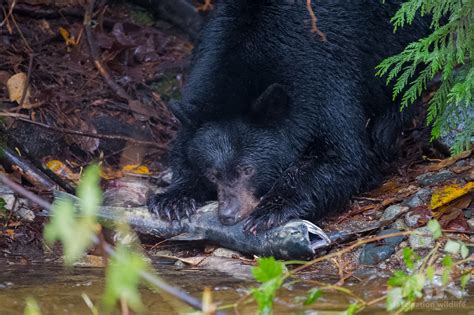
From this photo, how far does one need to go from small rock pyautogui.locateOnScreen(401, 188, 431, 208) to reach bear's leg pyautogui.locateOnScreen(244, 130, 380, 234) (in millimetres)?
513

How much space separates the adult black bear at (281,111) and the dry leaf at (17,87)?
1.52 meters

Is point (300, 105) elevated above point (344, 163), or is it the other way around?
point (300, 105)

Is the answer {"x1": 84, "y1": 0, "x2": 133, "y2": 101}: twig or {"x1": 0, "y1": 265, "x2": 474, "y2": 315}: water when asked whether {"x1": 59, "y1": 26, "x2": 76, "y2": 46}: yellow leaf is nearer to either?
{"x1": 84, "y1": 0, "x2": 133, "y2": 101}: twig

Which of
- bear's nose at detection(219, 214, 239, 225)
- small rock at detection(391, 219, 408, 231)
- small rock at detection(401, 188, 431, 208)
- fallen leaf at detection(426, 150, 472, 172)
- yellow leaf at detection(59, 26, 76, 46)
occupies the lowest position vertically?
small rock at detection(391, 219, 408, 231)

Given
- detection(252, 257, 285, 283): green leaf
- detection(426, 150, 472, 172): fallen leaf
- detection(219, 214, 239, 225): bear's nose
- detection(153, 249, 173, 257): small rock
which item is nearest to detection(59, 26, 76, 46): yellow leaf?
detection(153, 249, 173, 257): small rock

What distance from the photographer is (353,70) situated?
6.20m

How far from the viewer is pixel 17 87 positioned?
282 inches

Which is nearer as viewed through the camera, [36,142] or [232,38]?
[232,38]

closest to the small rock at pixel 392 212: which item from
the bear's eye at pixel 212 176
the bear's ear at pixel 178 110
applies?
the bear's eye at pixel 212 176

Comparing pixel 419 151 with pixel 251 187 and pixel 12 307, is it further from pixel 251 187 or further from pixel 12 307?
pixel 12 307

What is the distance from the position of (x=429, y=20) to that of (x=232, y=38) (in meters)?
1.60

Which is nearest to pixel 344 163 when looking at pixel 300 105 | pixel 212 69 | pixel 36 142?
pixel 300 105

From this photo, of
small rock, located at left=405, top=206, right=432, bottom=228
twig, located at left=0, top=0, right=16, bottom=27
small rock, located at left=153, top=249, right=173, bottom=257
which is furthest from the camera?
twig, located at left=0, top=0, right=16, bottom=27

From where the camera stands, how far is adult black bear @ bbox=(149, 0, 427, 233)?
226 inches
